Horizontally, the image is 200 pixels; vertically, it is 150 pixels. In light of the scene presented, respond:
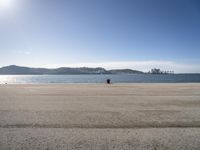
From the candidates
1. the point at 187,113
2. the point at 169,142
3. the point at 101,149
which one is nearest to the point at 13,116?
the point at 101,149

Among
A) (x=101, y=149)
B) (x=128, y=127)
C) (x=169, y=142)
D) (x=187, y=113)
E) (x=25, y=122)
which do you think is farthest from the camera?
(x=187, y=113)

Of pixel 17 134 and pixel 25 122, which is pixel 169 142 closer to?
pixel 17 134

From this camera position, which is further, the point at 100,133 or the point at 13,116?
the point at 13,116

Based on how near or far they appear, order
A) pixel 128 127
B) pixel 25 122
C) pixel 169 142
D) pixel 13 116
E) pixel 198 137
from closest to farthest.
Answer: pixel 169 142 < pixel 198 137 < pixel 128 127 < pixel 25 122 < pixel 13 116

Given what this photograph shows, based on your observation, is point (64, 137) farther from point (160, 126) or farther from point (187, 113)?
point (187, 113)

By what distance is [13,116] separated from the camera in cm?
1169

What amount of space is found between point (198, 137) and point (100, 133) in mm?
3183

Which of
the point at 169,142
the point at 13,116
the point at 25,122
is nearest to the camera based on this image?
the point at 169,142

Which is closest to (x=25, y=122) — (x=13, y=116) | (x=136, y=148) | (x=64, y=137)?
(x=13, y=116)

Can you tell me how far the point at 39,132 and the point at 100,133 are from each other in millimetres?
2084

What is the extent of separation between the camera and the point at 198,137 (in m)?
8.30

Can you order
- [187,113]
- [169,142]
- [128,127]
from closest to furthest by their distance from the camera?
[169,142] < [128,127] < [187,113]

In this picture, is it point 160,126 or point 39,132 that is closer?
point 39,132

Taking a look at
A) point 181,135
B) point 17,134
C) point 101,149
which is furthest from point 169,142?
point 17,134
